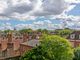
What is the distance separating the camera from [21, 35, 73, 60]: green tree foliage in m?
47.6

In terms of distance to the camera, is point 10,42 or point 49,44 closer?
point 49,44

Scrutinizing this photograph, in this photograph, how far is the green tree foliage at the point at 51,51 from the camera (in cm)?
4756

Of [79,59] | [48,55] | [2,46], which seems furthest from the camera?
[2,46]

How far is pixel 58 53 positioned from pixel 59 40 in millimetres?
2604

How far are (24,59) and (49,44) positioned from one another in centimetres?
485

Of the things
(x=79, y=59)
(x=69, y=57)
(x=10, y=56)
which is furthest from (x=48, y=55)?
(x=10, y=56)

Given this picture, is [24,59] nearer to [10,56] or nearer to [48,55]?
[48,55]

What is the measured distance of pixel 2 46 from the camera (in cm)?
6788

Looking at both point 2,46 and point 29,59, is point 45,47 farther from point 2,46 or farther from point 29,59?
point 2,46

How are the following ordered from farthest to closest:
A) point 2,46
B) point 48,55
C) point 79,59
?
point 2,46 → point 79,59 → point 48,55

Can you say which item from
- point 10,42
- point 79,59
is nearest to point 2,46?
point 10,42

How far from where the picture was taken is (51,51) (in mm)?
47844

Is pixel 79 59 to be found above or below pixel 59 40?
below

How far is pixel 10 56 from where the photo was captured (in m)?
60.0
